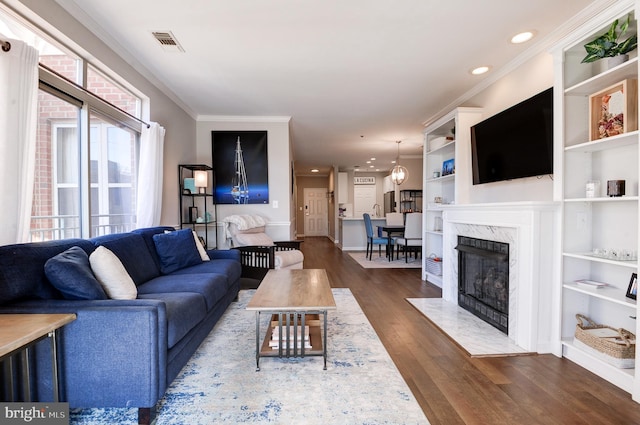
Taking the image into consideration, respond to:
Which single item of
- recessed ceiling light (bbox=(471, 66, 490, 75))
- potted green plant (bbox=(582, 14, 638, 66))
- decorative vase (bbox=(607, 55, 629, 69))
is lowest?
decorative vase (bbox=(607, 55, 629, 69))

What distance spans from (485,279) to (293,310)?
6.74ft

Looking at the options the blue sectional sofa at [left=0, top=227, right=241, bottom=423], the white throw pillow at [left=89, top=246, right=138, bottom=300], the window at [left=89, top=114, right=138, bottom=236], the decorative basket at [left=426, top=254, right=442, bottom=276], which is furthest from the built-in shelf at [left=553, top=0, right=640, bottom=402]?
the window at [left=89, top=114, right=138, bottom=236]

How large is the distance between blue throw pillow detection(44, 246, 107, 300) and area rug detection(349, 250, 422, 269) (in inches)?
186

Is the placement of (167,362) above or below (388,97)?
below

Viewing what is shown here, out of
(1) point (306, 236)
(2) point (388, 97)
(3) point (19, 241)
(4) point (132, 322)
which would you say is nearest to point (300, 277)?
(4) point (132, 322)

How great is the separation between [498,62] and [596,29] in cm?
117

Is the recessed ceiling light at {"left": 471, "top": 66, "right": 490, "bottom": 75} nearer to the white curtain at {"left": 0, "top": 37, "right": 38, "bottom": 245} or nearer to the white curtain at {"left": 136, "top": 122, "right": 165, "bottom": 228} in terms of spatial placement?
the white curtain at {"left": 136, "top": 122, "right": 165, "bottom": 228}

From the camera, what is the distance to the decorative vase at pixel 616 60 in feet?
6.81

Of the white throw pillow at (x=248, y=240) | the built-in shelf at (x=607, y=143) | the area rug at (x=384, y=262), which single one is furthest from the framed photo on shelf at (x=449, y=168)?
the white throw pillow at (x=248, y=240)

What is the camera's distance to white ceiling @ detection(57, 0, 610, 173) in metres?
2.33

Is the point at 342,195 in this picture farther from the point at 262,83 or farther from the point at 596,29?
the point at 596,29

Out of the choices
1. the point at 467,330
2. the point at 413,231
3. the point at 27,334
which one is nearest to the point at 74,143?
the point at 27,334

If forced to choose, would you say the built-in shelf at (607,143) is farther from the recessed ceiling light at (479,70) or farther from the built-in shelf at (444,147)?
the built-in shelf at (444,147)

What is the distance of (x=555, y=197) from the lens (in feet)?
7.91
